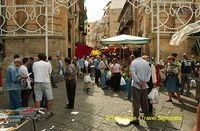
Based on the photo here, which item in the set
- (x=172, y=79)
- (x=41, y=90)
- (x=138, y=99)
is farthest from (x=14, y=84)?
(x=172, y=79)

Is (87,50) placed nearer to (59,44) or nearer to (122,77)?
(59,44)

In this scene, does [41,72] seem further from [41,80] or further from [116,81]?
→ [116,81]

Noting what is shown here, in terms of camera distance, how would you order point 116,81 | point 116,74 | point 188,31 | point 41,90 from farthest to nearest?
1. point 116,74
2. point 116,81
3. point 188,31
4. point 41,90

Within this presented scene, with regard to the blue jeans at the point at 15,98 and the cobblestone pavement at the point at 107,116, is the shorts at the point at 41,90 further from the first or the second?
the blue jeans at the point at 15,98

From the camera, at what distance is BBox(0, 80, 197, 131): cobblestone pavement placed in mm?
9367

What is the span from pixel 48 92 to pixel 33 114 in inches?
136

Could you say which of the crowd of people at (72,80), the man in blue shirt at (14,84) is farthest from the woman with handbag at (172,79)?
the man in blue shirt at (14,84)

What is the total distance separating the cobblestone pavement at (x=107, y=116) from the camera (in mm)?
9367

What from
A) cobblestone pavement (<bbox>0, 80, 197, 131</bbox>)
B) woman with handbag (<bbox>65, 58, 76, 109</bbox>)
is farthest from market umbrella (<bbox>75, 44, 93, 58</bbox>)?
woman with handbag (<bbox>65, 58, 76, 109</bbox>)

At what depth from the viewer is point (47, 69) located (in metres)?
10.4

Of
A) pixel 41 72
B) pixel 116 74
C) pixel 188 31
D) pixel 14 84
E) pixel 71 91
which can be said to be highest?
pixel 188 31

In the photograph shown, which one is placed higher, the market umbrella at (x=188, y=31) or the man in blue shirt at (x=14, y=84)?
the market umbrella at (x=188, y=31)

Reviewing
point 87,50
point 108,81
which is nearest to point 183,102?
point 108,81

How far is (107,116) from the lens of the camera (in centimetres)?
1056
